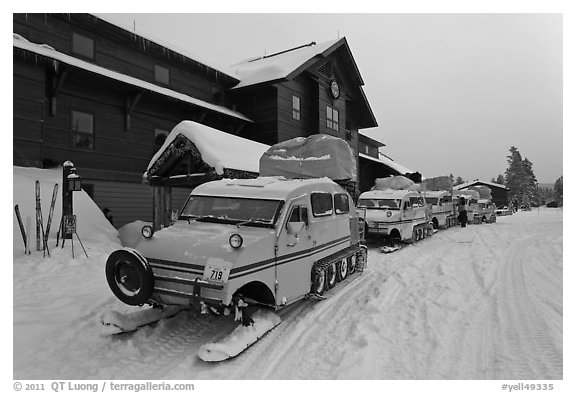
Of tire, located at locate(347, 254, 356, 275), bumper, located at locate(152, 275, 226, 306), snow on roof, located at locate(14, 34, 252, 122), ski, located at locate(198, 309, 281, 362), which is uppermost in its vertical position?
snow on roof, located at locate(14, 34, 252, 122)

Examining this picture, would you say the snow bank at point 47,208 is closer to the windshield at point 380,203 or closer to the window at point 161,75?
the window at point 161,75

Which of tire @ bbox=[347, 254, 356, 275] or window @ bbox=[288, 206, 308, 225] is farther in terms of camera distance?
tire @ bbox=[347, 254, 356, 275]

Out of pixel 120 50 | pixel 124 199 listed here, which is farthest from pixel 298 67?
pixel 124 199

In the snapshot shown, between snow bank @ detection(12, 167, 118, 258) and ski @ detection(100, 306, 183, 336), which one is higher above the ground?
snow bank @ detection(12, 167, 118, 258)

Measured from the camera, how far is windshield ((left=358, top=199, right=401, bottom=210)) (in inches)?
561

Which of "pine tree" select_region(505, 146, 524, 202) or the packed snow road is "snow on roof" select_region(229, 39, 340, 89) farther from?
"pine tree" select_region(505, 146, 524, 202)

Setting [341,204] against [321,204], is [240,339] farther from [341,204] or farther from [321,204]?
[341,204]

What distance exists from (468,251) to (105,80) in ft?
49.2

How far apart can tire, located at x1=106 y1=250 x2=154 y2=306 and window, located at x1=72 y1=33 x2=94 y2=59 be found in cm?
1238

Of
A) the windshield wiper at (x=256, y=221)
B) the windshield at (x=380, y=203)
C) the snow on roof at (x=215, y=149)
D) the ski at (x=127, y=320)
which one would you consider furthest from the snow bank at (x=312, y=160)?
the ski at (x=127, y=320)

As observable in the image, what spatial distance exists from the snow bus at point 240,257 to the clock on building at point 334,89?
16.3 meters

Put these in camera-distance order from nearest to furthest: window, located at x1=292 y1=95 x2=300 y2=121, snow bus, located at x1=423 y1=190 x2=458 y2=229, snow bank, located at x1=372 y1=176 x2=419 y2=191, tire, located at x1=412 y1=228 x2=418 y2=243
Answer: tire, located at x1=412 y1=228 x2=418 y2=243 < snow bank, located at x1=372 y1=176 x2=419 y2=191 < snow bus, located at x1=423 y1=190 x2=458 y2=229 < window, located at x1=292 y1=95 x2=300 y2=121

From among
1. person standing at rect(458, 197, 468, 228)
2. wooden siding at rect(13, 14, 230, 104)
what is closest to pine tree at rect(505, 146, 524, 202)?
person standing at rect(458, 197, 468, 228)

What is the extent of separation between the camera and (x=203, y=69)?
59.6ft
